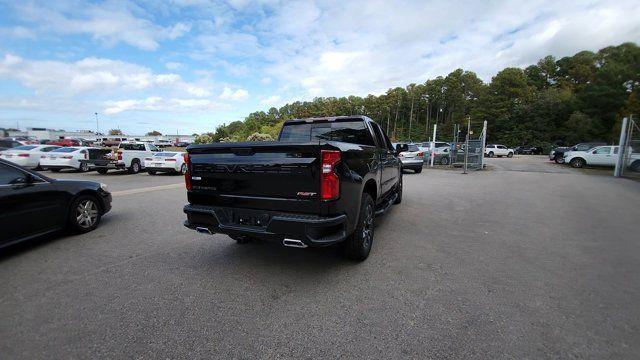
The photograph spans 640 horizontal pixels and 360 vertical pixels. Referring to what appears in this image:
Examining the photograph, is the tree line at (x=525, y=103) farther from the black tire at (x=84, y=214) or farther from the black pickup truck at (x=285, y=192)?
the black pickup truck at (x=285, y=192)

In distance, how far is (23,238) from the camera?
4258mm

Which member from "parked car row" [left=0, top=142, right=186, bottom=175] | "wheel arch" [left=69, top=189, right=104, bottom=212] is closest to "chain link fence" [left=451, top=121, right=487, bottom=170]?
"parked car row" [left=0, top=142, right=186, bottom=175]

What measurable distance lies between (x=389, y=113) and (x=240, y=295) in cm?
8244

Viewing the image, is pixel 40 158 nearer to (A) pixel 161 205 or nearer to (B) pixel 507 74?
(A) pixel 161 205

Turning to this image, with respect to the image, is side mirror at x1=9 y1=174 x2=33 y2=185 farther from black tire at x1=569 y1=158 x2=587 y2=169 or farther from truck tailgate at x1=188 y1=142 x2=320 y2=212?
black tire at x1=569 y1=158 x2=587 y2=169

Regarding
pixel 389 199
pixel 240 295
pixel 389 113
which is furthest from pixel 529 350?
pixel 389 113

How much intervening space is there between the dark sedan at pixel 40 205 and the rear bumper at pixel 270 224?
2.59 m

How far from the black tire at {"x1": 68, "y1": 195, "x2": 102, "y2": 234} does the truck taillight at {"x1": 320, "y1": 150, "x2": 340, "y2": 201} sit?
457 centimetres

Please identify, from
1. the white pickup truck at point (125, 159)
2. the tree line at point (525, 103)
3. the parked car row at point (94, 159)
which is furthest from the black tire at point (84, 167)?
the tree line at point (525, 103)

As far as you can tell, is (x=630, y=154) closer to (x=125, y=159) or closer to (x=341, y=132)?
(x=341, y=132)

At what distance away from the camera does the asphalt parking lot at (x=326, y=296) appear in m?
2.40

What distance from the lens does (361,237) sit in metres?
3.82

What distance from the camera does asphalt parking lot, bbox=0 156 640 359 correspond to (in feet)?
7.87

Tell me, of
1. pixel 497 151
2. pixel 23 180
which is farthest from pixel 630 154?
pixel 497 151
